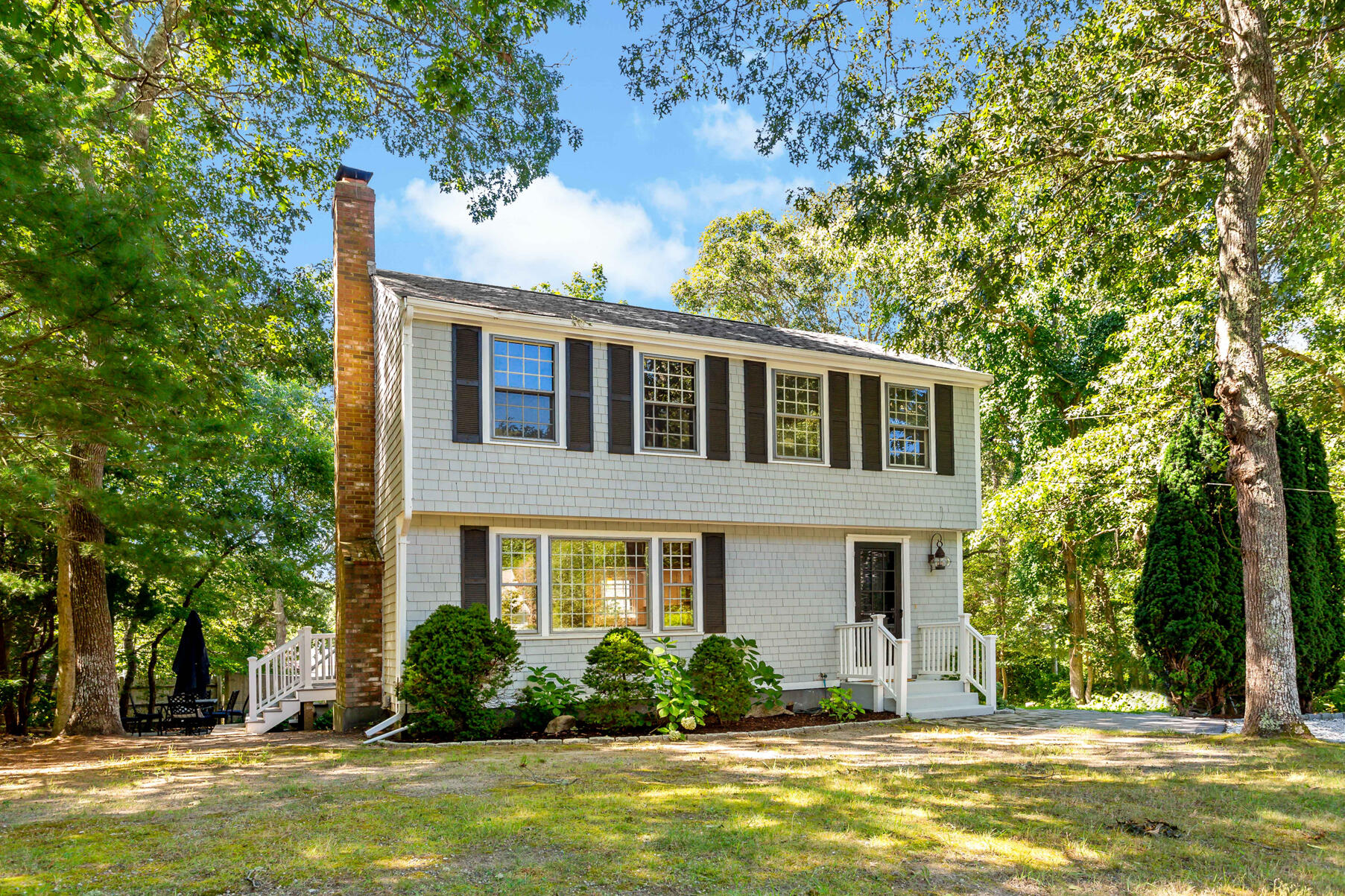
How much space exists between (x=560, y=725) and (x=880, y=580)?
5.81 m

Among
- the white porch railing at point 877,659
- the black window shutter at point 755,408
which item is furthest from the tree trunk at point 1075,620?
the black window shutter at point 755,408

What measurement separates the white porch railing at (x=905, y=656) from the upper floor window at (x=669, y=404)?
3.73 metres

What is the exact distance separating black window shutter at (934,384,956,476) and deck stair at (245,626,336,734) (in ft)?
32.1

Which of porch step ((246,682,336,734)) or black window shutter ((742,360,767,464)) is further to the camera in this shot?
porch step ((246,682,336,734))

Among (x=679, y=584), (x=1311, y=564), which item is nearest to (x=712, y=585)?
(x=679, y=584)

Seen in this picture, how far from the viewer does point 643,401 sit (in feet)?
40.1

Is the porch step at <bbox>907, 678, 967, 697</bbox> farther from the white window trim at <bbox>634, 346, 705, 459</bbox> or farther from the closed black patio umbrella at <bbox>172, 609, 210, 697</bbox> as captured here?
the closed black patio umbrella at <bbox>172, 609, 210, 697</bbox>

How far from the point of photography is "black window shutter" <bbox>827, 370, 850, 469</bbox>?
13453 mm

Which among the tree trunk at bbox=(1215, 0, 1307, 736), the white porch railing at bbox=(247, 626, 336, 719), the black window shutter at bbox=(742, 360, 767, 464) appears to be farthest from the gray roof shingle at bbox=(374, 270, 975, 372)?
the white porch railing at bbox=(247, 626, 336, 719)

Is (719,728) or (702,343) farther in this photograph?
(702,343)

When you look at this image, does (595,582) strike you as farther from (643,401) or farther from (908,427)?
(908,427)

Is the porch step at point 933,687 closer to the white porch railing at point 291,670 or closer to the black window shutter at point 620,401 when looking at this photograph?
the black window shutter at point 620,401

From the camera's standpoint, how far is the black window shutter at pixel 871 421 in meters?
13.8

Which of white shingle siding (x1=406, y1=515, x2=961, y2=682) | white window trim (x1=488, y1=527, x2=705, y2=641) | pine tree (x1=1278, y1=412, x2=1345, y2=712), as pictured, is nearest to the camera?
white window trim (x1=488, y1=527, x2=705, y2=641)
